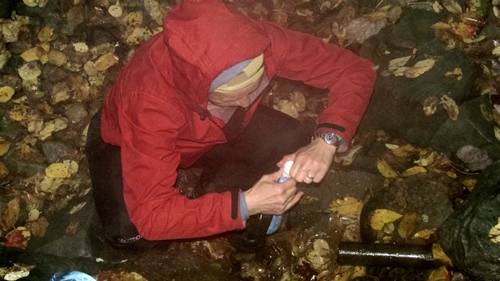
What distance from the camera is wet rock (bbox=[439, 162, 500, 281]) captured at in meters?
3.16

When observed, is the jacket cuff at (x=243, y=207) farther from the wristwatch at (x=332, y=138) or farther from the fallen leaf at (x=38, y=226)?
the fallen leaf at (x=38, y=226)

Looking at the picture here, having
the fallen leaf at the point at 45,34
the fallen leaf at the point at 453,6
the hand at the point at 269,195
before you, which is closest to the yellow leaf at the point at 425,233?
the hand at the point at 269,195

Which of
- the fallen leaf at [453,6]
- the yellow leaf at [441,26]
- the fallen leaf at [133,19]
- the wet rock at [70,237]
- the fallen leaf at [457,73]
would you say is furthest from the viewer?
the fallen leaf at [133,19]

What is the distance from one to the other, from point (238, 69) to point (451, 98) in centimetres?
238

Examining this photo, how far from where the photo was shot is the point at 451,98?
4285 mm

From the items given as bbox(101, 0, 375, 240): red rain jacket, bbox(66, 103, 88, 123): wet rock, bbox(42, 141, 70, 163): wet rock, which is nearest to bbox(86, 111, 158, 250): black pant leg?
bbox(101, 0, 375, 240): red rain jacket

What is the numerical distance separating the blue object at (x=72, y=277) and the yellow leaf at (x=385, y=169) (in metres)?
2.49

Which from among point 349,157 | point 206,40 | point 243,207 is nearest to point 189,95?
point 206,40

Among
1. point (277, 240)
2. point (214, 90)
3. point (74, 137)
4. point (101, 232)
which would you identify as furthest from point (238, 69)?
point (74, 137)

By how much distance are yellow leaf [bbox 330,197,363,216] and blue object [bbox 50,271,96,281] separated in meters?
2.01

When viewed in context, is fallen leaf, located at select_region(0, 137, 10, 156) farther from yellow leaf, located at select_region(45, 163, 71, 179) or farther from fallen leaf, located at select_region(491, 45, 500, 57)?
fallen leaf, located at select_region(491, 45, 500, 57)

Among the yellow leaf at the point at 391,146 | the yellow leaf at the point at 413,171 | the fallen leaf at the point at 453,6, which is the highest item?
the fallen leaf at the point at 453,6

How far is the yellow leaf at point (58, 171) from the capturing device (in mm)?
4570

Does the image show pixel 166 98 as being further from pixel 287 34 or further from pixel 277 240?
pixel 277 240
